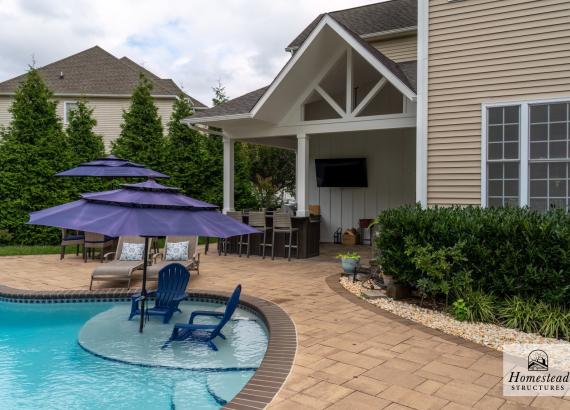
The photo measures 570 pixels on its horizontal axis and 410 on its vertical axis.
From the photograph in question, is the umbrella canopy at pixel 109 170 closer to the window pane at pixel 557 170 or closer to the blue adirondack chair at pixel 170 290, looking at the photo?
the blue adirondack chair at pixel 170 290

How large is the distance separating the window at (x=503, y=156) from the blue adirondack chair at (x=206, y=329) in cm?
491

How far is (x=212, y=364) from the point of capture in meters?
5.15

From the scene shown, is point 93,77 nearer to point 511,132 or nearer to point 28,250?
point 28,250

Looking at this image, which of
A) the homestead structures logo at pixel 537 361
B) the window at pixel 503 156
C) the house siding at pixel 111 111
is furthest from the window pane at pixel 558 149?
the house siding at pixel 111 111

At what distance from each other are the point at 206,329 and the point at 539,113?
6200 millimetres

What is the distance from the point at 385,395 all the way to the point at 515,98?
6.01 meters

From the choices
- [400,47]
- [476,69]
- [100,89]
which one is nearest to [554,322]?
[476,69]

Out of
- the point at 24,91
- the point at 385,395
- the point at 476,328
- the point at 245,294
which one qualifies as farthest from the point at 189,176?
the point at 385,395

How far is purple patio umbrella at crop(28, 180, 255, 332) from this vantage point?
4.70 meters

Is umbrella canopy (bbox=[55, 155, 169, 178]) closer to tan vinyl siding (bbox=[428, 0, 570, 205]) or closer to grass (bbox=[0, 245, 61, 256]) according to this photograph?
grass (bbox=[0, 245, 61, 256])

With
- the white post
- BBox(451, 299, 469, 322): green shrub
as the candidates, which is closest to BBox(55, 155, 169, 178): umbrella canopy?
the white post

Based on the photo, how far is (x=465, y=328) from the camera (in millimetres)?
5598

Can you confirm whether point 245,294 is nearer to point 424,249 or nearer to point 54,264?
point 424,249

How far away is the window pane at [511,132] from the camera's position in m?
7.75
